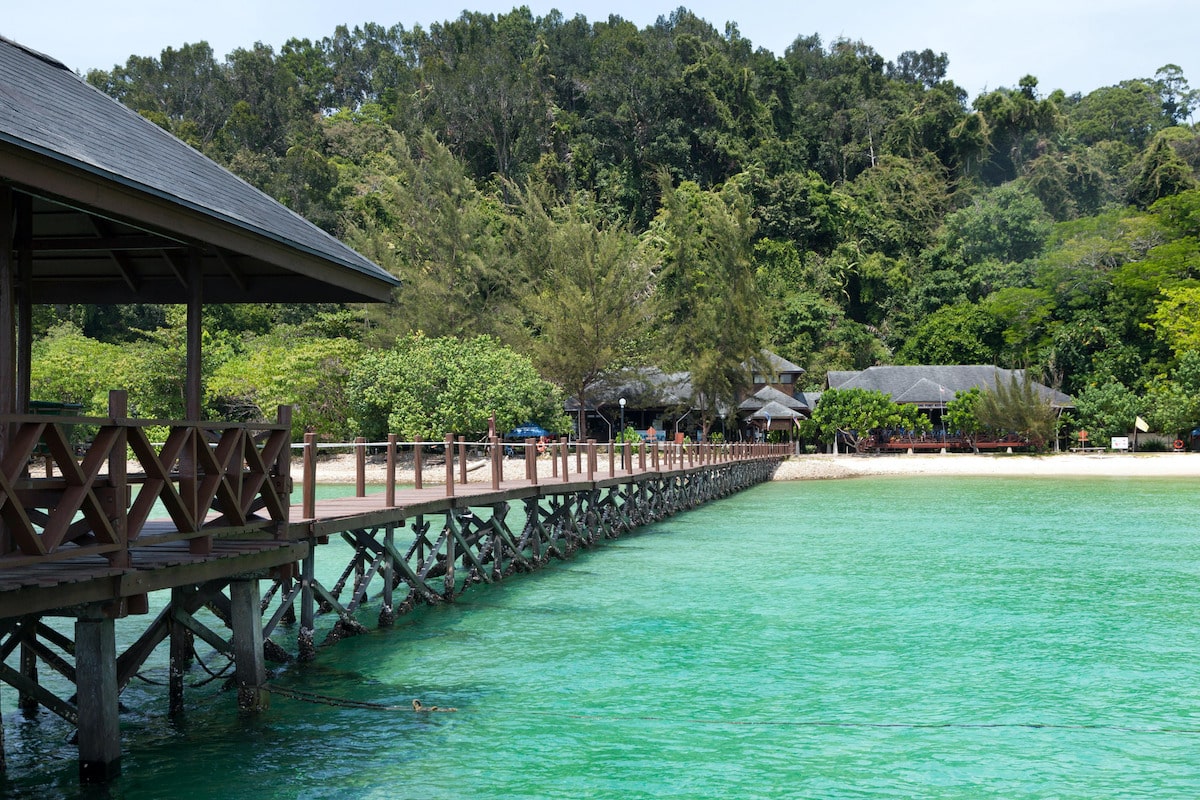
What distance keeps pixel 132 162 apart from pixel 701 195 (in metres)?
69.3

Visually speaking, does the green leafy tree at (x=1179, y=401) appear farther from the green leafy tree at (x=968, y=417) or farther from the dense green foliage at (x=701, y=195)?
the green leafy tree at (x=968, y=417)

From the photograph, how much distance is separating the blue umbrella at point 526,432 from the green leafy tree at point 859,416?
1990 centimetres

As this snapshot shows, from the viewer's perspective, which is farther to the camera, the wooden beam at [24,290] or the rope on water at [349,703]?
the rope on water at [349,703]

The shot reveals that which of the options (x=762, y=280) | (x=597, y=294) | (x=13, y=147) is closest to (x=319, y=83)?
(x=762, y=280)

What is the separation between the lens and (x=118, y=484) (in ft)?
21.5

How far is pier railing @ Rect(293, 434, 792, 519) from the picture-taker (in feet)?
39.6

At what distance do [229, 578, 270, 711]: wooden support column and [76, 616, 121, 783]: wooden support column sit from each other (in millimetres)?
1638

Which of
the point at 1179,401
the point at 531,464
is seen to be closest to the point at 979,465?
the point at 1179,401

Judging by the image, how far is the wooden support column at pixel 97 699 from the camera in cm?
691

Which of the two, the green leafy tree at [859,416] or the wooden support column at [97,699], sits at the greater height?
the green leafy tree at [859,416]

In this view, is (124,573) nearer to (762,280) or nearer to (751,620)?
(751,620)

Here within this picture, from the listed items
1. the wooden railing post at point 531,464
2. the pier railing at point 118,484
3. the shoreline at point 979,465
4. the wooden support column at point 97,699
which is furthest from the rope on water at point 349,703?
the shoreline at point 979,465

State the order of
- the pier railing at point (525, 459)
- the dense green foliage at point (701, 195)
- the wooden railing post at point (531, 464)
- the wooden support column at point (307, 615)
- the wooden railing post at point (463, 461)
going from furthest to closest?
1. the dense green foliage at point (701, 195)
2. the wooden railing post at point (531, 464)
3. the wooden railing post at point (463, 461)
4. the pier railing at point (525, 459)
5. the wooden support column at point (307, 615)

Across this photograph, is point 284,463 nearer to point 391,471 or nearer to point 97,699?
point 97,699
